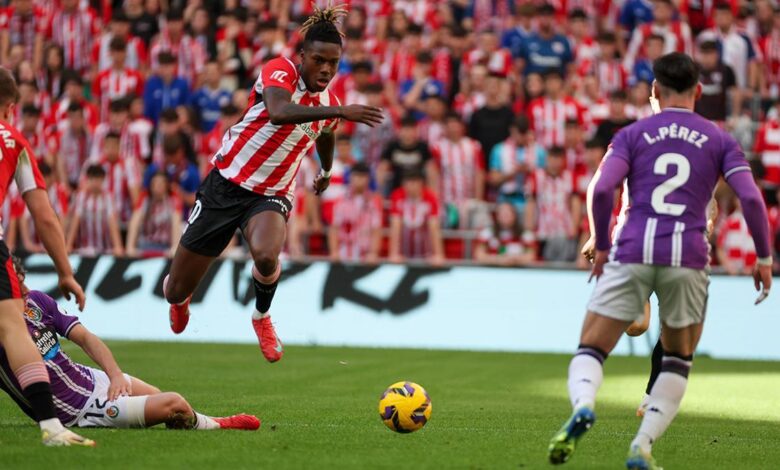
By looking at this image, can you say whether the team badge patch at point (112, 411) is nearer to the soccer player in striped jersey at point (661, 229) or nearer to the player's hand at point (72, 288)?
the player's hand at point (72, 288)

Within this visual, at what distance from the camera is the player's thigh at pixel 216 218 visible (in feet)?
33.7

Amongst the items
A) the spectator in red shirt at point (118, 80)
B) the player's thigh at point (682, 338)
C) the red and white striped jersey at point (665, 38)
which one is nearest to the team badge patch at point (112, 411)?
the player's thigh at point (682, 338)

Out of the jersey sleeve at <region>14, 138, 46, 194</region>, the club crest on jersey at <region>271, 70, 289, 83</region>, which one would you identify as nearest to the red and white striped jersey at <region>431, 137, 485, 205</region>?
the club crest on jersey at <region>271, 70, 289, 83</region>

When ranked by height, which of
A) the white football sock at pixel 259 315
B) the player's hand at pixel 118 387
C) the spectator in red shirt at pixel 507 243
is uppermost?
the player's hand at pixel 118 387

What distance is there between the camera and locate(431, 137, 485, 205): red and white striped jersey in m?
19.1

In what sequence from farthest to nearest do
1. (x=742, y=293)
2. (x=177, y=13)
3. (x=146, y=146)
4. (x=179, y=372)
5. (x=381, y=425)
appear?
(x=177, y=13), (x=146, y=146), (x=742, y=293), (x=179, y=372), (x=381, y=425)

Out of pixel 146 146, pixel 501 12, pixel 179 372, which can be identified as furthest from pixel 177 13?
pixel 179 372

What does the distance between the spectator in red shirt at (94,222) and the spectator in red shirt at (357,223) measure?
3.18 metres

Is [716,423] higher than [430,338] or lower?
higher

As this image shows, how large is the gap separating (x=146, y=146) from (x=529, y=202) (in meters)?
6.10

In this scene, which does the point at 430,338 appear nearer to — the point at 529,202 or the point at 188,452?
the point at 529,202

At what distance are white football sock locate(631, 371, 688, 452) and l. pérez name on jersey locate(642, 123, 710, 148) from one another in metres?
1.33

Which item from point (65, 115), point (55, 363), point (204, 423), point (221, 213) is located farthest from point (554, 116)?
point (55, 363)

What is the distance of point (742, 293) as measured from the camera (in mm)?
16891
